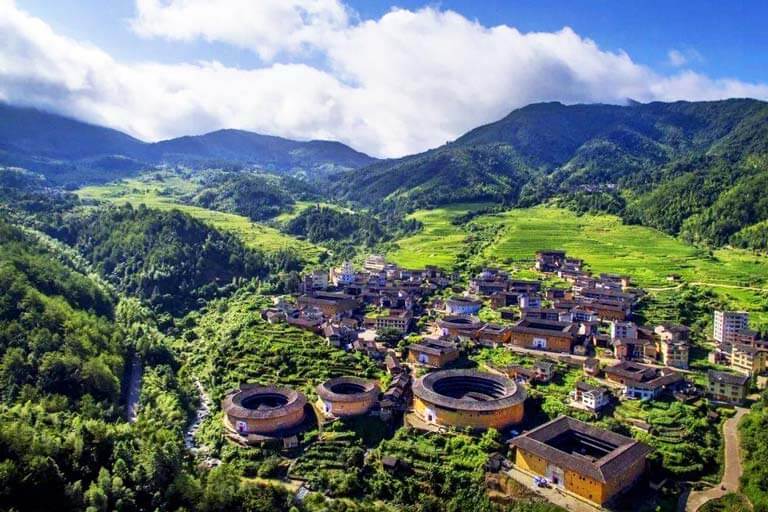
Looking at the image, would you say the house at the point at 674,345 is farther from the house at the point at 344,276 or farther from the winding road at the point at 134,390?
the winding road at the point at 134,390

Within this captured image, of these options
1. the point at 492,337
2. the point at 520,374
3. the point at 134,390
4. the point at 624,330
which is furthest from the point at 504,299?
the point at 134,390

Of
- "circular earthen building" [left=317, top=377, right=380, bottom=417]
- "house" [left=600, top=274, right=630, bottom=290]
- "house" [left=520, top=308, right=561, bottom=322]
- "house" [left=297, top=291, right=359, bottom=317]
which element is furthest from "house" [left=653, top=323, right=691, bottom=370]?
"house" [left=297, top=291, right=359, bottom=317]

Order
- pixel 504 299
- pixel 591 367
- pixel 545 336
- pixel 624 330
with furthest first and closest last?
1. pixel 504 299
2. pixel 624 330
3. pixel 545 336
4. pixel 591 367

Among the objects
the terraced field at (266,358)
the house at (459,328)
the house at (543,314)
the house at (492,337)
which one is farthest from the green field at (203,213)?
the house at (492,337)

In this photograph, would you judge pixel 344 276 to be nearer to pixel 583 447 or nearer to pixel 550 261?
pixel 550 261

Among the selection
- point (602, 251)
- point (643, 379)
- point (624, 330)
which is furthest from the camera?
point (602, 251)

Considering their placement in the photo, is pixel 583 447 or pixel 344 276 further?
pixel 344 276

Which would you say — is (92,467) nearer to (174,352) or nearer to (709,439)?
(174,352)
